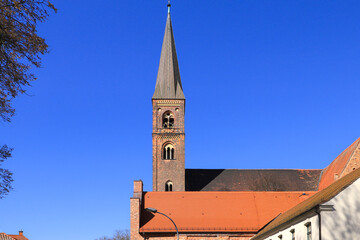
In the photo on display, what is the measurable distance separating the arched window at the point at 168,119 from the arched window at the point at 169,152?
2602 mm

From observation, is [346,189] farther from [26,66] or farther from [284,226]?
[26,66]

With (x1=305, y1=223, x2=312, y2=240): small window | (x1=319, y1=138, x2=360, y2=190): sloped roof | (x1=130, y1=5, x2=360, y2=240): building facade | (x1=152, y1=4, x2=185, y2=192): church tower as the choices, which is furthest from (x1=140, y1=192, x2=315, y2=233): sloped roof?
(x1=305, y1=223, x2=312, y2=240): small window

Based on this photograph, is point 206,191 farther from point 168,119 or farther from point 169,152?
point 168,119

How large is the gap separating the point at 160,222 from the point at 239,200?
8.35 metres

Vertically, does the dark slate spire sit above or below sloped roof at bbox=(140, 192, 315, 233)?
above

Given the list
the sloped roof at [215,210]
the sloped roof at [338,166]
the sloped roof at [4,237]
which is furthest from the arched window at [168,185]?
the sloped roof at [4,237]

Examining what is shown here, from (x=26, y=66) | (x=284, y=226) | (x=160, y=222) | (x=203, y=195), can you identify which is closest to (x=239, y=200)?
(x=203, y=195)

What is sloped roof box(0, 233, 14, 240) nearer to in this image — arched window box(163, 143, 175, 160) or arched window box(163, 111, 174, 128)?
arched window box(163, 143, 175, 160)

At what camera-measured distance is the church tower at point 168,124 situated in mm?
59344

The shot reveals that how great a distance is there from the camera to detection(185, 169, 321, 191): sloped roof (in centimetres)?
6066

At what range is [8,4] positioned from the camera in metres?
12.3

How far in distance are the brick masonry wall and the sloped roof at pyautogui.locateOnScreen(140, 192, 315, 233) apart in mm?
9565

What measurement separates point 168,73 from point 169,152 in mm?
10285

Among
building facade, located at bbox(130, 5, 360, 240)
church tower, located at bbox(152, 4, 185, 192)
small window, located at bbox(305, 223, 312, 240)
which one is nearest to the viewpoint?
small window, located at bbox(305, 223, 312, 240)
